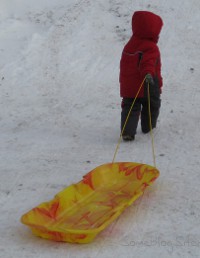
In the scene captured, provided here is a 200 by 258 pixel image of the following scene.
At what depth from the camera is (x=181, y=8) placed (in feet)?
30.6

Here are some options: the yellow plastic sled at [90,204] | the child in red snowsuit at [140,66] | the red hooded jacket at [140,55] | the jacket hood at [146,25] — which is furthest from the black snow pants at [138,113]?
the yellow plastic sled at [90,204]

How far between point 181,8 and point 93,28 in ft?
5.63

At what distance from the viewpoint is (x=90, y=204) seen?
165 inches

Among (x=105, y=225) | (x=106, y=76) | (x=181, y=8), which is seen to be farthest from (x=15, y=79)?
(x=105, y=225)

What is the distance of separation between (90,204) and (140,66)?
190 centimetres

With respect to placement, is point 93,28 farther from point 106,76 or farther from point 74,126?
point 74,126

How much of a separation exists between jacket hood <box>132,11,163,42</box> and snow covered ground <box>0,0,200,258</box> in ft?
3.75

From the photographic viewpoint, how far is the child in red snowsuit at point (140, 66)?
5.42 metres

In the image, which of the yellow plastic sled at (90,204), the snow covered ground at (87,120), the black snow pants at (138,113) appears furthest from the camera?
the black snow pants at (138,113)

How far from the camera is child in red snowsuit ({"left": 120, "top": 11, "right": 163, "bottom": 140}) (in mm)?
5422

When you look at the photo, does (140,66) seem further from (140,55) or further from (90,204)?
(90,204)

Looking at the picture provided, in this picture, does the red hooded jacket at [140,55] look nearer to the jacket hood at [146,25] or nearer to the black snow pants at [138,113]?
the jacket hood at [146,25]

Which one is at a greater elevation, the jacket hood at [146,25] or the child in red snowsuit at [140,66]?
the jacket hood at [146,25]

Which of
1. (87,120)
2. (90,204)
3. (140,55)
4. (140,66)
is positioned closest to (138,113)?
(140,66)
